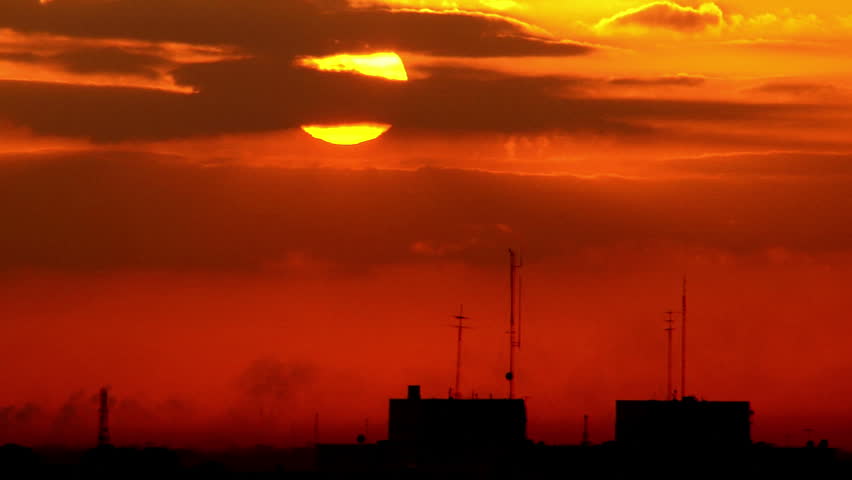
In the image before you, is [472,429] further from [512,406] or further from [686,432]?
[686,432]

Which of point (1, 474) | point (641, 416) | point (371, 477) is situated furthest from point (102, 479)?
point (641, 416)

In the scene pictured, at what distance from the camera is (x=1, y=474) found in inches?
7864

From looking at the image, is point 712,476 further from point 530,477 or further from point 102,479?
point 102,479

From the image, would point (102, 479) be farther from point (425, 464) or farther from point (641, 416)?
point (641, 416)

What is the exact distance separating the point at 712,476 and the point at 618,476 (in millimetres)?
9783

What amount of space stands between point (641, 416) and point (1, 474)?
211ft

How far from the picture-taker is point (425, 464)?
197875 millimetres

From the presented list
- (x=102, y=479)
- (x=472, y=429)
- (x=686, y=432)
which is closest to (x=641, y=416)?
(x=686, y=432)

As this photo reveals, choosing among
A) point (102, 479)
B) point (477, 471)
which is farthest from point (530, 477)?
point (102, 479)

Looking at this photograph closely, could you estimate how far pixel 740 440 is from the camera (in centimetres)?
19500

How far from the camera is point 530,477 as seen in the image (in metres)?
198

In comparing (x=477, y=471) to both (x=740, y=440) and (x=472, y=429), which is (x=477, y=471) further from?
(x=740, y=440)

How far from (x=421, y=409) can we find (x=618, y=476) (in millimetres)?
20772

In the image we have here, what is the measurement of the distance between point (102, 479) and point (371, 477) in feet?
89.5
